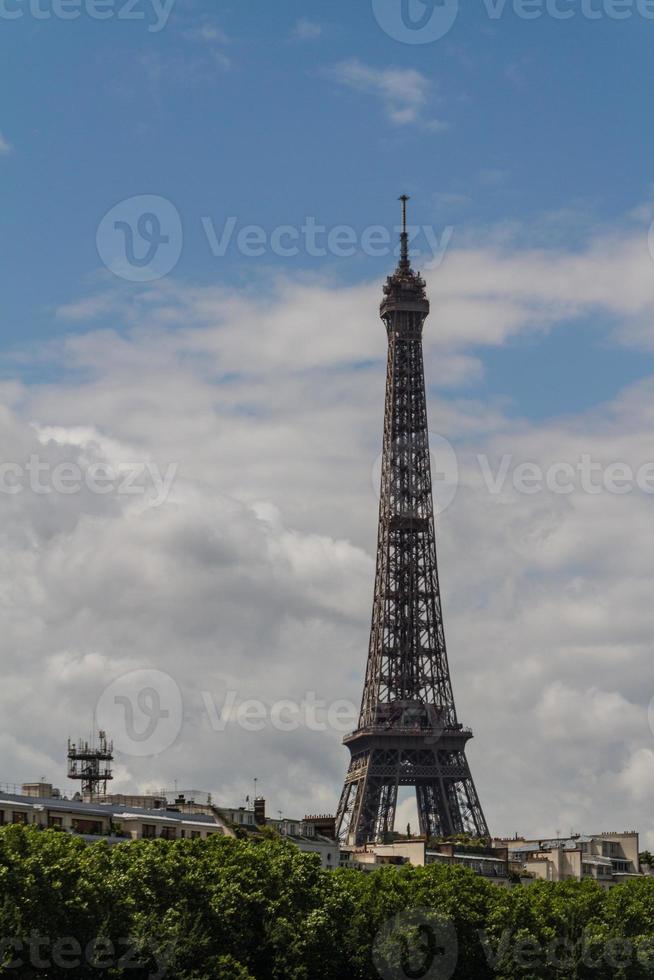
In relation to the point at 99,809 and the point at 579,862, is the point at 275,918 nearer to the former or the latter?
the point at 99,809

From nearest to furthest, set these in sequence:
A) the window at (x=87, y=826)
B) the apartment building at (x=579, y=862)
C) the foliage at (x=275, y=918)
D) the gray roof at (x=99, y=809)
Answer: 1. the foliage at (x=275, y=918)
2. the gray roof at (x=99, y=809)
3. the window at (x=87, y=826)
4. the apartment building at (x=579, y=862)

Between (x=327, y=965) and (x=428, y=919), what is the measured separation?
8.74m

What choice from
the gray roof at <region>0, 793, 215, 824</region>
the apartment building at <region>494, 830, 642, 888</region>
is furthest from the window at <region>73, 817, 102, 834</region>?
the apartment building at <region>494, 830, 642, 888</region>

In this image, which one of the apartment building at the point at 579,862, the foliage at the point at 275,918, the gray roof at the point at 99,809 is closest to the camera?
the foliage at the point at 275,918

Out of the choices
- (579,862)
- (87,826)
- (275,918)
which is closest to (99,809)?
(87,826)

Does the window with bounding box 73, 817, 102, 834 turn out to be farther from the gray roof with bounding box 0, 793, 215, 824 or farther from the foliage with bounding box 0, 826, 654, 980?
the foliage with bounding box 0, 826, 654, 980

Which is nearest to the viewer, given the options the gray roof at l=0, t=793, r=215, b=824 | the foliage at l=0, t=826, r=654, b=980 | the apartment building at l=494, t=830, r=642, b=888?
the foliage at l=0, t=826, r=654, b=980

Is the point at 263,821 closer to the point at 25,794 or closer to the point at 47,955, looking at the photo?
the point at 25,794

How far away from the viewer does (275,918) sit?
109 m

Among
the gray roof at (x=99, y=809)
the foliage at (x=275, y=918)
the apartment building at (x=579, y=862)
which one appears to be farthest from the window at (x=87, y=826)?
the apartment building at (x=579, y=862)

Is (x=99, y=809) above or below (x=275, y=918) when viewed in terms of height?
above

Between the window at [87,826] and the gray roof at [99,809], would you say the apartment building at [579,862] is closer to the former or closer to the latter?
the gray roof at [99,809]

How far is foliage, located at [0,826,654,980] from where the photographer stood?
306 feet

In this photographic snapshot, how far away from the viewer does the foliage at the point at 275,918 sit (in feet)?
306
